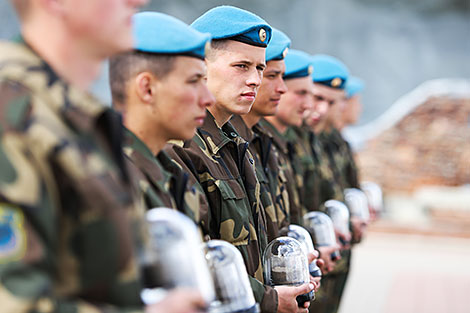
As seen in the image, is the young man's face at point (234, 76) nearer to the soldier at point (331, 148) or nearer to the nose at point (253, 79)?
the nose at point (253, 79)

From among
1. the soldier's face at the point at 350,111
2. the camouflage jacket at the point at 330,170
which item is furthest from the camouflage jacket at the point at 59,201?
the soldier's face at the point at 350,111

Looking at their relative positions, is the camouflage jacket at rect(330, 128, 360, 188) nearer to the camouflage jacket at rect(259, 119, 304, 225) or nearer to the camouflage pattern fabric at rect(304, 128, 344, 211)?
the camouflage pattern fabric at rect(304, 128, 344, 211)

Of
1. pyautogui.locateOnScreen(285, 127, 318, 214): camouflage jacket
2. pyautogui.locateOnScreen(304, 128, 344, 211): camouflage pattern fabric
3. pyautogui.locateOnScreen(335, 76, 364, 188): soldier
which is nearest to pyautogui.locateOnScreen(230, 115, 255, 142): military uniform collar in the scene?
pyautogui.locateOnScreen(285, 127, 318, 214): camouflage jacket

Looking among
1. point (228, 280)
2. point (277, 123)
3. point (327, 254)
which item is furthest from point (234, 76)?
point (277, 123)

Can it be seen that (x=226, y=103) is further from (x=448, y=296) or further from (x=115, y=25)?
(x=448, y=296)

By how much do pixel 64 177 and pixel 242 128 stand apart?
7.54 ft

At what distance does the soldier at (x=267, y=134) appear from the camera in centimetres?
370

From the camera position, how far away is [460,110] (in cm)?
1510

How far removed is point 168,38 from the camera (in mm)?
2141

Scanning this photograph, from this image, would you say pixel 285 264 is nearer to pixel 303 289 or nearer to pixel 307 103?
pixel 303 289

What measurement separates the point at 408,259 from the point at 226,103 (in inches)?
305

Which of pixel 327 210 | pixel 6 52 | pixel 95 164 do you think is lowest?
pixel 327 210

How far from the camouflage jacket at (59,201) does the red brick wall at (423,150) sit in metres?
13.9

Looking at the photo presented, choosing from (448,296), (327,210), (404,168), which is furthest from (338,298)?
(404,168)
